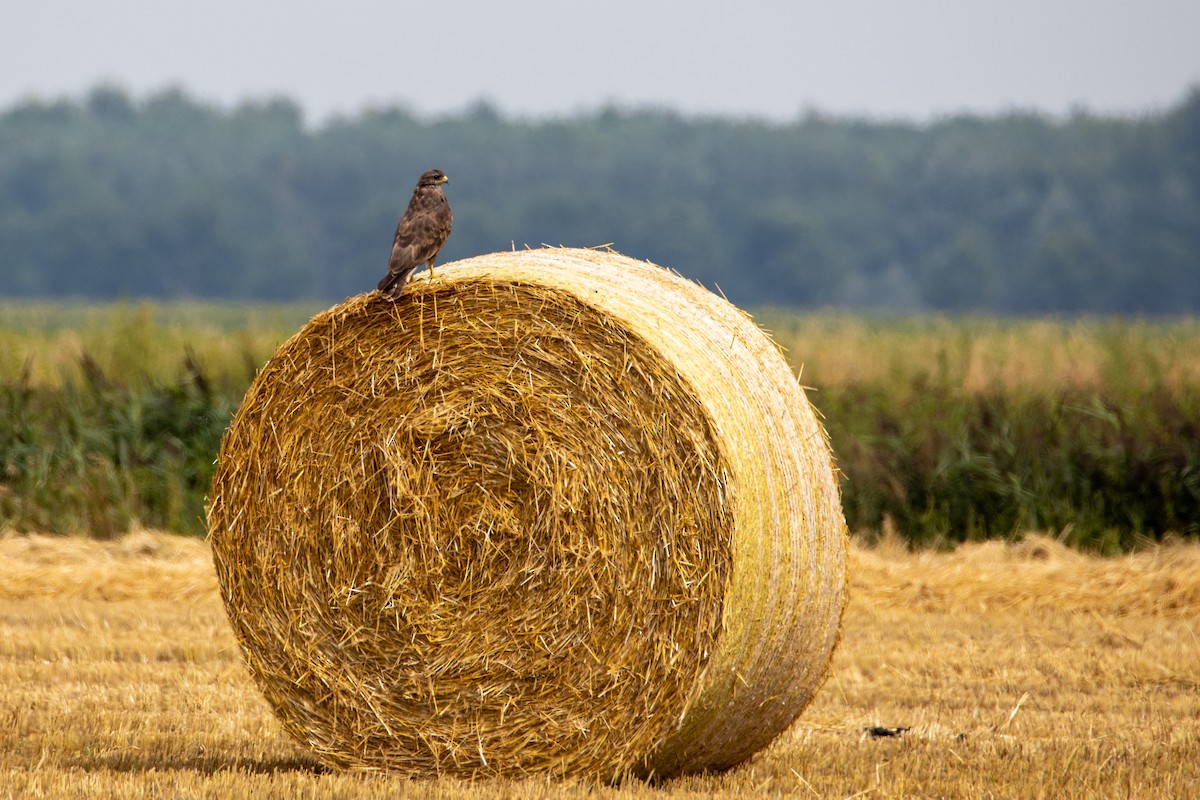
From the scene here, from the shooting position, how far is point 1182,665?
8.58 meters

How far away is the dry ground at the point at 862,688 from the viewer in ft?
19.3

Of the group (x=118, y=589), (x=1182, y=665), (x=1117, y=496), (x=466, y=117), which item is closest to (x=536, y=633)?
(x=1182, y=665)

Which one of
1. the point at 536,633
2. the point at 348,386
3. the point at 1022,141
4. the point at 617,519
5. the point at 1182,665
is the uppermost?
the point at 1022,141

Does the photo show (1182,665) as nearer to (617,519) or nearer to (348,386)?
(617,519)

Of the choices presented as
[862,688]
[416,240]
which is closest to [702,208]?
[862,688]

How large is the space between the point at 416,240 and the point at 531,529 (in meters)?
1.27

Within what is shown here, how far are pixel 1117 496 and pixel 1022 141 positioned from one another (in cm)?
8398

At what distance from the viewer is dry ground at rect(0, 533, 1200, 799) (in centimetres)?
589

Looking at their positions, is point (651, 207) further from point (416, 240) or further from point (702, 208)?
point (416, 240)

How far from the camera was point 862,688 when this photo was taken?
8.20 meters

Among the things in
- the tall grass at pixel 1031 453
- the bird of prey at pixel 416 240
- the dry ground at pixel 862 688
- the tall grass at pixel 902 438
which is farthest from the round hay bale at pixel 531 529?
the tall grass at pixel 902 438

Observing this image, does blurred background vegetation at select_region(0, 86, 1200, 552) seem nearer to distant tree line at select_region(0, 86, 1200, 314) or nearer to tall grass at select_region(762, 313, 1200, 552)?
distant tree line at select_region(0, 86, 1200, 314)

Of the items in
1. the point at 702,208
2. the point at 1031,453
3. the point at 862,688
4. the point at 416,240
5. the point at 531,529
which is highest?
the point at 702,208

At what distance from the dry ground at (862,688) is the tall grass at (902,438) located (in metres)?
0.91
